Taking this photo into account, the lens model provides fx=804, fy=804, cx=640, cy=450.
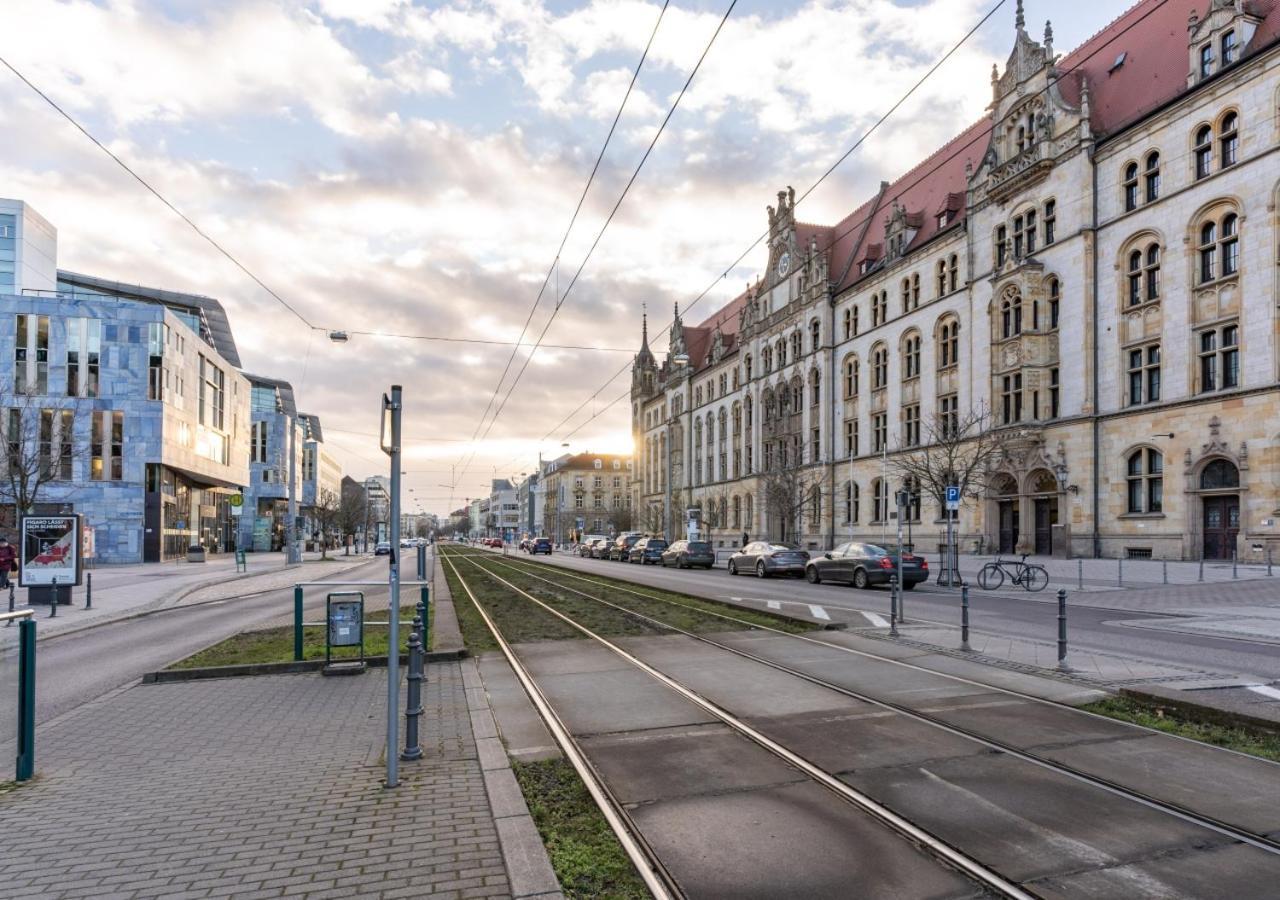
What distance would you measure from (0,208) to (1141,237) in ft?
260

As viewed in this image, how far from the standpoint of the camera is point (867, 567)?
2505 cm

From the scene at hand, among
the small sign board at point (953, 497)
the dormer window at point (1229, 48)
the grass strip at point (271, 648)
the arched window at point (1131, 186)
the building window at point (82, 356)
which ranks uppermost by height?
the dormer window at point (1229, 48)

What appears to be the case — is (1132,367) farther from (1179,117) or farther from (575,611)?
(575,611)

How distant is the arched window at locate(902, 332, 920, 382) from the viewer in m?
46.9

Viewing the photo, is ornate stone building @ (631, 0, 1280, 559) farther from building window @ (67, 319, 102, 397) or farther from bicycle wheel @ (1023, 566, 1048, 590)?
building window @ (67, 319, 102, 397)

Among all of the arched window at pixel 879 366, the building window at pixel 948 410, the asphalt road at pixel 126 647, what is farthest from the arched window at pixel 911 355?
the asphalt road at pixel 126 647

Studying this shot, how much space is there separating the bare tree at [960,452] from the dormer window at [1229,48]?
51.6 feet

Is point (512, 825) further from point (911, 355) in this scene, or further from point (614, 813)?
point (911, 355)

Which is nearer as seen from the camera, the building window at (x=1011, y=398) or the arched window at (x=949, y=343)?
the building window at (x=1011, y=398)

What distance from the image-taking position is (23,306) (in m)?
44.4

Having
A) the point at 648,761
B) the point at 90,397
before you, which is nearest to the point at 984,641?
the point at 648,761

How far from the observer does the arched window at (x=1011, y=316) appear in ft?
125

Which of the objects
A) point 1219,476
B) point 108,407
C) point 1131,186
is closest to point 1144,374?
point 1219,476

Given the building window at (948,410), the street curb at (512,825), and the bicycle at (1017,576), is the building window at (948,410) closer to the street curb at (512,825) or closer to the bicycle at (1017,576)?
the bicycle at (1017,576)
